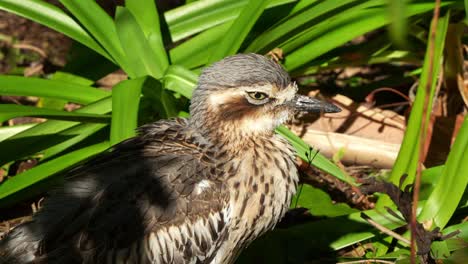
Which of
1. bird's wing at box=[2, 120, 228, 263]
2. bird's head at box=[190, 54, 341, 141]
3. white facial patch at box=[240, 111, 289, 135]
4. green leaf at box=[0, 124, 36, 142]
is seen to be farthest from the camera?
green leaf at box=[0, 124, 36, 142]

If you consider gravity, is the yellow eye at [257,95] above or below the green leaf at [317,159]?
above

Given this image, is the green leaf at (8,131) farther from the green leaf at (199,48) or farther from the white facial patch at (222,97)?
the white facial patch at (222,97)

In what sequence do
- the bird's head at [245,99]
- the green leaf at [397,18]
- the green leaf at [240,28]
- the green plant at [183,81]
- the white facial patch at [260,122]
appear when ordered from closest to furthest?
the green leaf at [397,18] < the bird's head at [245,99] < the white facial patch at [260,122] < the green plant at [183,81] < the green leaf at [240,28]

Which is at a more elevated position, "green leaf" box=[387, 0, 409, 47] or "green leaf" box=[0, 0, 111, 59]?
"green leaf" box=[0, 0, 111, 59]

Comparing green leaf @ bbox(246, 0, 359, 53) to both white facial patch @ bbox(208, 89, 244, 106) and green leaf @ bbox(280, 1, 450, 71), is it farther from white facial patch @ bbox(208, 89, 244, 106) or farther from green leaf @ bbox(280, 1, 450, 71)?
white facial patch @ bbox(208, 89, 244, 106)

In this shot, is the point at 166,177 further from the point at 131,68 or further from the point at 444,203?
the point at 444,203

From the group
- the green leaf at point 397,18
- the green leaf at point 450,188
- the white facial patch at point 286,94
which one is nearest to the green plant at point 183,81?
the green leaf at point 450,188

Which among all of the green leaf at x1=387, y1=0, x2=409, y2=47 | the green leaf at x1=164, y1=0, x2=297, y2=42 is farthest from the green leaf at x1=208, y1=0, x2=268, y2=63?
the green leaf at x1=387, y1=0, x2=409, y2=47

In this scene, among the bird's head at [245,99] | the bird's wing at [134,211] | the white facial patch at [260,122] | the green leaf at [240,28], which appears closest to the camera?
the bird's wing at [134,211]
